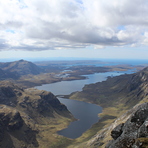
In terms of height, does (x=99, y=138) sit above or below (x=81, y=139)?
above

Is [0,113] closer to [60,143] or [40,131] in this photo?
[40,131]

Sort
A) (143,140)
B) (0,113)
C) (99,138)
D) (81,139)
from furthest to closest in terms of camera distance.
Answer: (0,113)
(81,139)
(99,138)
(143,140)

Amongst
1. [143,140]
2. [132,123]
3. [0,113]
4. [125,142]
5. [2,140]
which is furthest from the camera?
[0,113]

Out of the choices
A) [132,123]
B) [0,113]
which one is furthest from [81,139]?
[132,123]

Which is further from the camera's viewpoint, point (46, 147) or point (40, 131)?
point (40, 131)

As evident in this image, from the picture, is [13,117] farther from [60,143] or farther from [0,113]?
[60,143]

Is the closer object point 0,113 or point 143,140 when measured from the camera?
point 143,140

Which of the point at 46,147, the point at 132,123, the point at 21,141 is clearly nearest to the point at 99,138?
the point at 46,147

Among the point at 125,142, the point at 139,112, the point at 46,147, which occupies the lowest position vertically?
the point at 46,147

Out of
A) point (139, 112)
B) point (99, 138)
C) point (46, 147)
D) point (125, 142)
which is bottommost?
point (46, 147)
